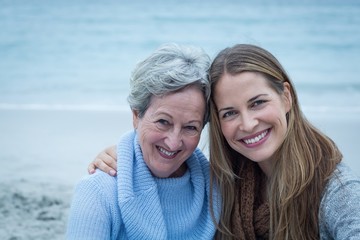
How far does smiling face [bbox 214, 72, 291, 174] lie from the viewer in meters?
3.01

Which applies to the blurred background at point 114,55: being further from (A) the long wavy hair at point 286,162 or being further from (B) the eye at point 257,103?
(B) the eye at point 257,103

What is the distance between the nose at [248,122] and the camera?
3000 mm

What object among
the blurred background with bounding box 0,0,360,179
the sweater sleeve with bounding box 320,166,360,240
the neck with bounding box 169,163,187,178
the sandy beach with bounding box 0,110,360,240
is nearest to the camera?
the sweater sleeve with bounding box 320,166,360,240

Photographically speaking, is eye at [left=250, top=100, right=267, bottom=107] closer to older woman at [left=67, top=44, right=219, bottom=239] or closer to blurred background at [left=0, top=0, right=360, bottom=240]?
older woman at [left=67, top=44, right=219, bottom=239]

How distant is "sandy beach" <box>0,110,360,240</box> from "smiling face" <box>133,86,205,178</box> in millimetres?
2358

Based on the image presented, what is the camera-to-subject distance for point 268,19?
23.4 metres

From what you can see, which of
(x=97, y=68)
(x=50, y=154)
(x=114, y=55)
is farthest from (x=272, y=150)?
(x=114, y=55)

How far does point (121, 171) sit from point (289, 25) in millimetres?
19881

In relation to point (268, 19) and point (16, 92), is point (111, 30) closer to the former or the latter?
point (268, 19)

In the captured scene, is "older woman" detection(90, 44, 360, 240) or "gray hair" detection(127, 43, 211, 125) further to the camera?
"older woman" detection(90, 44, 360, 240)

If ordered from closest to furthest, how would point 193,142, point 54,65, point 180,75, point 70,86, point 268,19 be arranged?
point 180,75, point 193,142, point 70,86, point 54,65, point 268,19

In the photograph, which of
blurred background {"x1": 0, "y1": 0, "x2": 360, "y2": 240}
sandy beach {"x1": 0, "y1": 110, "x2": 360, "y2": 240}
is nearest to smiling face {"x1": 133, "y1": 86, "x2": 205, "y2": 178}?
blurred background {"x1": 0, "y1": 0, "x2": 360, "y2": 240}

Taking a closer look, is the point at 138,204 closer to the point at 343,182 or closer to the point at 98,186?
the point at 98,186

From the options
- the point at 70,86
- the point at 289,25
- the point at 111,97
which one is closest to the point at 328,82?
the point at 111,97
